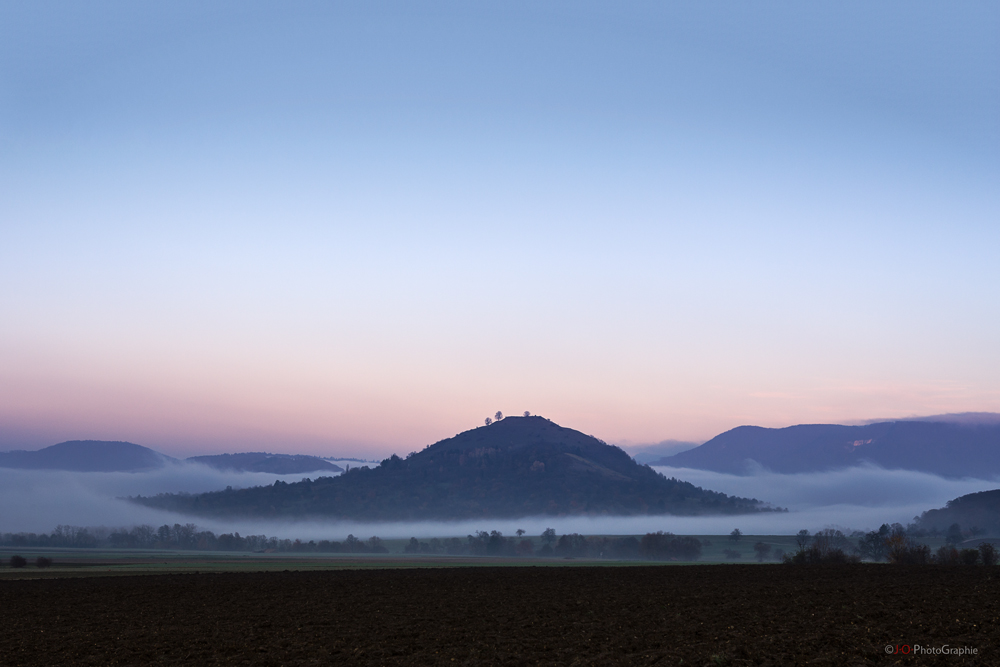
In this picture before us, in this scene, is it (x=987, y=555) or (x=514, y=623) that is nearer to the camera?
(x=514, y=623)

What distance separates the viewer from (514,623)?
51.3 meters

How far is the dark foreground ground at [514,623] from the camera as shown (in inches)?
1524

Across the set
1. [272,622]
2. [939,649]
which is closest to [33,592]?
[272,622]

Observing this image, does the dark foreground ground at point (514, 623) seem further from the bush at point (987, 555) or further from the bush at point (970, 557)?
the bush at point (987, 555)

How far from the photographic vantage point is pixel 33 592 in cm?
7875

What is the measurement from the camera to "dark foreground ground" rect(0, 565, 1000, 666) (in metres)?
38.7

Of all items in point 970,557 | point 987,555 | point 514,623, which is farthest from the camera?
point 970,557

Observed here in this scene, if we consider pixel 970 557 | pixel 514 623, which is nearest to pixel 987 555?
pixel 970 557

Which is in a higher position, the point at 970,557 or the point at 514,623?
the point at 514,623

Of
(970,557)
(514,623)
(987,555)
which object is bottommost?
(970,557)

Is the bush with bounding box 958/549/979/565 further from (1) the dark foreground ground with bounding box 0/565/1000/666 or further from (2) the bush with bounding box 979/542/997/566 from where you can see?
(1) the dark foreground ground with bounding box 0/565/1000/666

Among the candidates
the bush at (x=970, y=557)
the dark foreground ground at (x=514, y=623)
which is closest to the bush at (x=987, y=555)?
the bush at (x=970, y=557)

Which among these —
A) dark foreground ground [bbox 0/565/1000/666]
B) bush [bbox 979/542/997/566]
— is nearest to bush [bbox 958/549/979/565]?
A: bush [bbox 979/542/997/566]

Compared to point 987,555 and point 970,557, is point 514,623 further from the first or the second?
point 987,555
